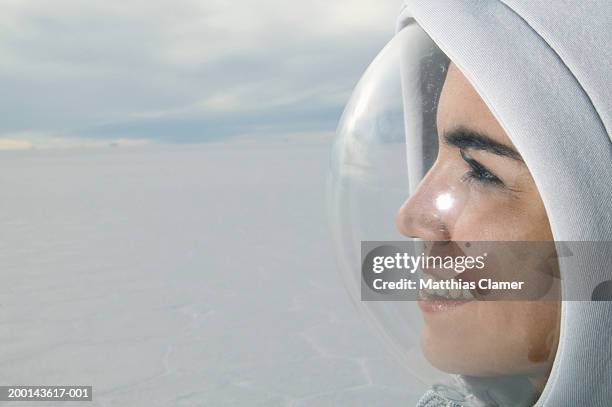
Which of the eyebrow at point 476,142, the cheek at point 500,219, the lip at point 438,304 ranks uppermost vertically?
the eyebrow at point 476,142

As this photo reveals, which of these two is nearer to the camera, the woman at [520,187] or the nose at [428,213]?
the woman at [520,187]

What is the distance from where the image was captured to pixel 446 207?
1117mm

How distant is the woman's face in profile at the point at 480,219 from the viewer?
42.2 inches

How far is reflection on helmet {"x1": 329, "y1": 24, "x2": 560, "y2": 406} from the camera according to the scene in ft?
3.54

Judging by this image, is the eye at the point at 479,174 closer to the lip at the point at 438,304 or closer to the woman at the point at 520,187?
the woman at the point at 520,187

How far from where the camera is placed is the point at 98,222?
6.91 m

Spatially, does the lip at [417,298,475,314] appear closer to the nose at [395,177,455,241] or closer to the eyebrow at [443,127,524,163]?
the nose at [395,177,455,241]

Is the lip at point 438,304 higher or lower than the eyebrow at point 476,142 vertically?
lower

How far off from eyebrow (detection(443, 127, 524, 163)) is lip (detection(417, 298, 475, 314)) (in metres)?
0.24

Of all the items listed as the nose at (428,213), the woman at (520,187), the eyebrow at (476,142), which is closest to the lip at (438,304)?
the woman at (520,187)

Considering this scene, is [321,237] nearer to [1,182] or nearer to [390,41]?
[390,41]

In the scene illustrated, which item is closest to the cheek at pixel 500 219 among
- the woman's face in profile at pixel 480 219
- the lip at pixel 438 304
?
the woman's face in profile at pixel 480 219

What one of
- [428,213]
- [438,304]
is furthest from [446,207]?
[438,304]

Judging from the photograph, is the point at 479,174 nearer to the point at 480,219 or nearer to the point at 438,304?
the point at 480,219
